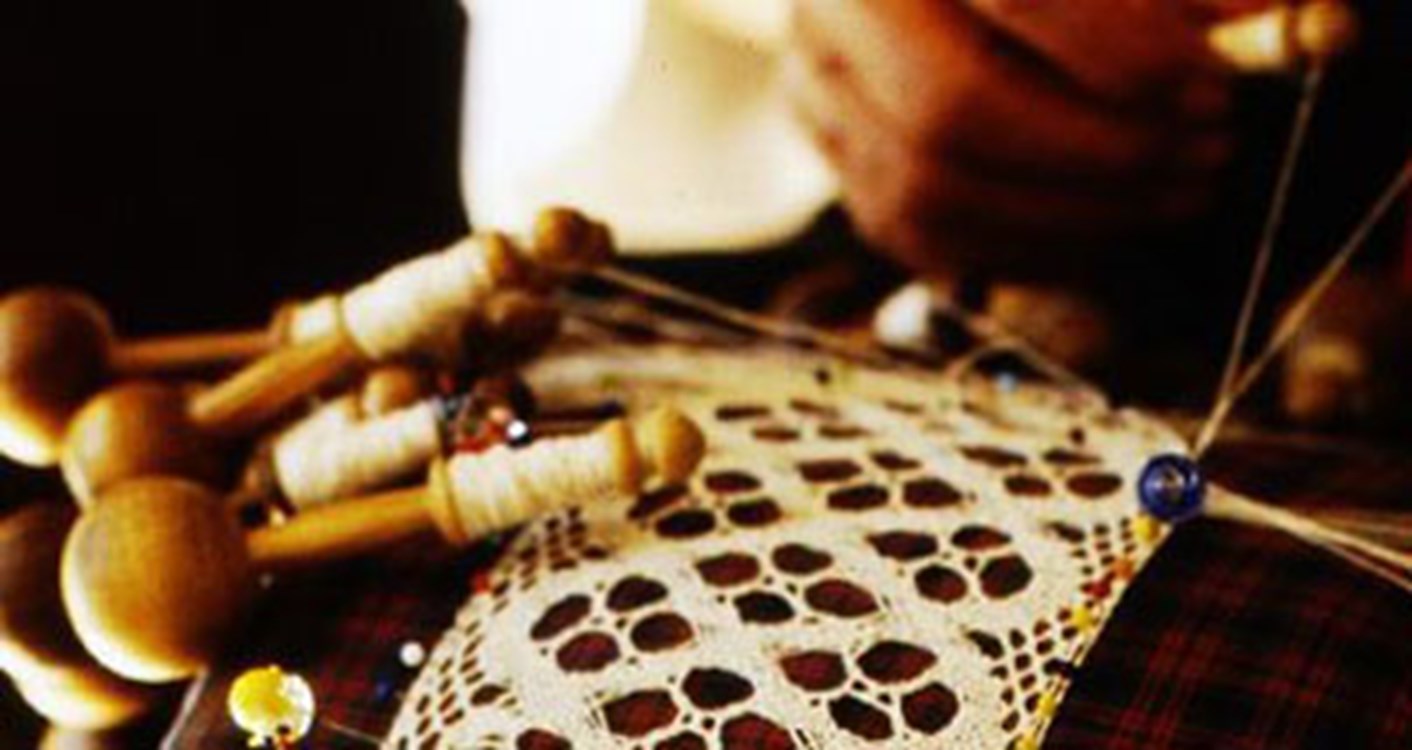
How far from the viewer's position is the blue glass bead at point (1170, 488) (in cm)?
70

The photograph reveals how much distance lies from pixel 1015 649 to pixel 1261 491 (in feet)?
0.64

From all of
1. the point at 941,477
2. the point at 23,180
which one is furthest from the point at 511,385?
the point at 23,180

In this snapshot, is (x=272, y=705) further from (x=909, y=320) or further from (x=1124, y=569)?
(x=909, y=320)

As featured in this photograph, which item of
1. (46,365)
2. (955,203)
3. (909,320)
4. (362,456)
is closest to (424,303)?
(362,456)

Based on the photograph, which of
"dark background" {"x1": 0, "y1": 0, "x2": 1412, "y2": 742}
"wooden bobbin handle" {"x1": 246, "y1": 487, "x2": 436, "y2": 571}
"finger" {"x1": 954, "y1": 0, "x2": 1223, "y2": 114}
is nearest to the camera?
"wooden bobbin handle" {"x1": 246, "y1": 487, "x2": 436, "y2": 571}

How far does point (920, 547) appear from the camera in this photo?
716 millimetres

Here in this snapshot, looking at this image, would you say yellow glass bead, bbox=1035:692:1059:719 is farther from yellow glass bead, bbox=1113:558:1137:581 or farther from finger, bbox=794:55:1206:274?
finger, bbox=794:55:1206:274

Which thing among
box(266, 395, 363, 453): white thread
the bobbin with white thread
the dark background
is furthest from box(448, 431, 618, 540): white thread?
the dark background

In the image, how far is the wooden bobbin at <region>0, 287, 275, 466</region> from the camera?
84cm

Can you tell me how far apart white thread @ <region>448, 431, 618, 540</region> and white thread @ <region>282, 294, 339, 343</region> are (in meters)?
0.16

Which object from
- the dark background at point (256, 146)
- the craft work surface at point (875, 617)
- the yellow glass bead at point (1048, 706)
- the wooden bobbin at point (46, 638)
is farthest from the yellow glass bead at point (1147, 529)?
the dark background at point (256, 146)

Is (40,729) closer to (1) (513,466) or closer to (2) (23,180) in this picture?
(1) (513,466)

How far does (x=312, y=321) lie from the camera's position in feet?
2.96

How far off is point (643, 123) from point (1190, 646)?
785 mm
